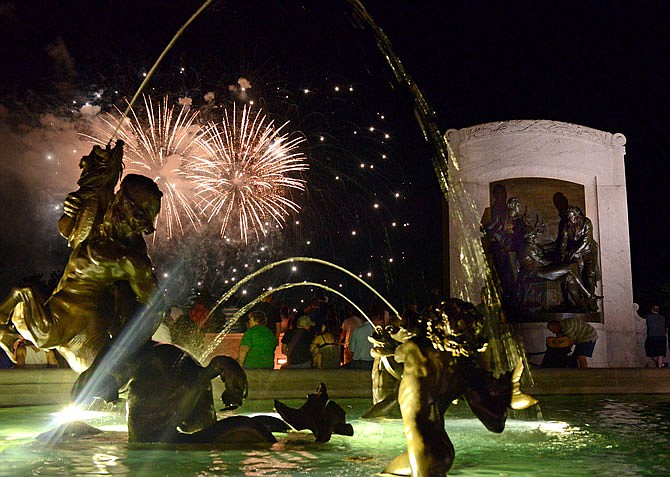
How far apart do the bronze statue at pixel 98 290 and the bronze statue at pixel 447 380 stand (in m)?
2.49

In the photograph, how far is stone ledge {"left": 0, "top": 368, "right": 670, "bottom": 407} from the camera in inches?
405

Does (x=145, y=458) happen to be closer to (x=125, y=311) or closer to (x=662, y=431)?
(x=125, y=311)

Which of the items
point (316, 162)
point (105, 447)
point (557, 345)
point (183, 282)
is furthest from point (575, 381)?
point (183, 282)

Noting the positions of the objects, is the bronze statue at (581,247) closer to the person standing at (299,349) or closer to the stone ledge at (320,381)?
the stone ledge at (320,381)

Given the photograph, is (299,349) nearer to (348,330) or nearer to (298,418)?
(348,330)

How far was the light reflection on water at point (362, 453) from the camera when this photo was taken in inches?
202

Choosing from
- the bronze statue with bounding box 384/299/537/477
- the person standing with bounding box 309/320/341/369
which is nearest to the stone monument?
the person standing with bounding box 309/320/341/369

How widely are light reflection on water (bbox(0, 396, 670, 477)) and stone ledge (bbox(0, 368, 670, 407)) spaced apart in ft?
5.75

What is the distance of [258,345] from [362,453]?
6.05 meters

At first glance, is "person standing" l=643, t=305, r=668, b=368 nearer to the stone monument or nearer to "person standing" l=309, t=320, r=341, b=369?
the stone monument

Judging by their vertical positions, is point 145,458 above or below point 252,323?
below

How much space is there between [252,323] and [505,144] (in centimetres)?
1018

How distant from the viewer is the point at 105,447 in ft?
20.0

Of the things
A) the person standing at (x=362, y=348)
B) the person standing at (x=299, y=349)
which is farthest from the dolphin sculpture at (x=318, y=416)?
the person standing at (x=299, y=349)
